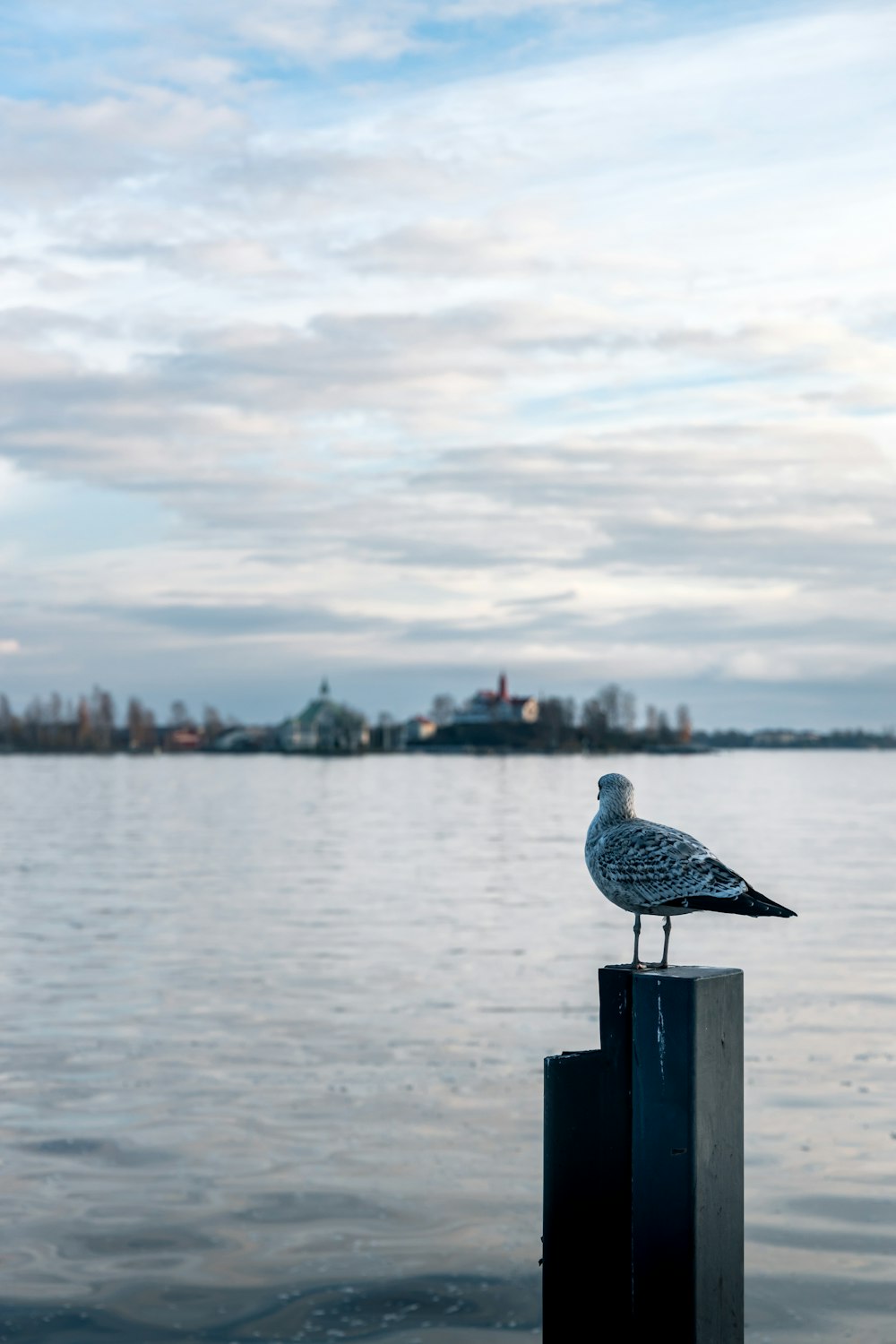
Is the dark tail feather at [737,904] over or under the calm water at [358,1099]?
over

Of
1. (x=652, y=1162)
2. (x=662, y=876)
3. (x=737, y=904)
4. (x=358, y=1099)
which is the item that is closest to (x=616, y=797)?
(x=662, y=876)

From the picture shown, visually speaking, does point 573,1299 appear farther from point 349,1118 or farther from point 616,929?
point 616,929

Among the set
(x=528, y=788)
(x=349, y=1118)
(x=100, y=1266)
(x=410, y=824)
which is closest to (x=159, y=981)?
(x=349, y=1118)

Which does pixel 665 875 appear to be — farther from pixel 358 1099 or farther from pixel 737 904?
pixel 358 1099

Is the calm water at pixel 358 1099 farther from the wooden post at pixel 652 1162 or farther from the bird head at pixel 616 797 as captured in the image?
the bird head at pixel 616 797

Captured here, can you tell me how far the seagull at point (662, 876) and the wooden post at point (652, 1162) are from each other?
0.83ft

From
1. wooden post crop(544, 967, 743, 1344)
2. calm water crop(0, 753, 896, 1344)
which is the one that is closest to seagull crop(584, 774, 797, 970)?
wooden post crop(544, 967, 743, 1344)

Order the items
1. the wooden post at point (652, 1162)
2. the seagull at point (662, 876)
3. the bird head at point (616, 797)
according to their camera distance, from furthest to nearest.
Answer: the bird head at point (616, 797), the seagull at point (662, 876), the wooden post at point (652, 1162)

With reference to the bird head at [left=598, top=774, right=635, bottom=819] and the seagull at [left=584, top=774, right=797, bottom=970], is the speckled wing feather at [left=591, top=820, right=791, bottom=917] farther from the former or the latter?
the bird head at [left=598, top=774, right=635, bottom=819]

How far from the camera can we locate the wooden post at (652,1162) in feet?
19.9

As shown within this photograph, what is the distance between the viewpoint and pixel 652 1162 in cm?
617

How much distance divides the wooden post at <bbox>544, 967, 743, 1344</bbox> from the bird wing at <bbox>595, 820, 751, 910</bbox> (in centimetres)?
35

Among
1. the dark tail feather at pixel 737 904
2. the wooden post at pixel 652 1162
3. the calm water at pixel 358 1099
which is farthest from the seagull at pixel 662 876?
the calm water at pixel 358 1099

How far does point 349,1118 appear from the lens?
12.8 m
